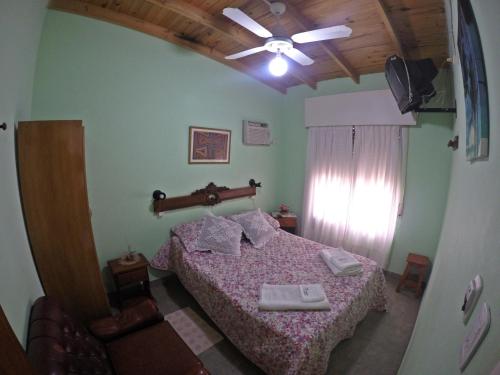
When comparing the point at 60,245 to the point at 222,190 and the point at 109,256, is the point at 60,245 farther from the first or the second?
the point at 222,190

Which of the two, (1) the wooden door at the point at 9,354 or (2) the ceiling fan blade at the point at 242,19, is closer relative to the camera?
(1) the wooden door at the point at 9,354

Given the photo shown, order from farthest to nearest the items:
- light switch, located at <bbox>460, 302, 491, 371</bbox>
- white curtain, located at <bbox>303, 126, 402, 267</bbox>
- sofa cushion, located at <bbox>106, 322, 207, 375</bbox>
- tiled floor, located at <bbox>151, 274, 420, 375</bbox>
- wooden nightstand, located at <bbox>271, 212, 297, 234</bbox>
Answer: wooden nightstand, located at <bbox>271, 212, 297, 234</bbox>
white curtain, located at <bbox>303, 126, 402, 267</bbox>
tiled floor, located at <bbox>151, 274, 420, 375</bbox>
sofa cushion, located at <bbox>106, 322, 207, 375</bbox>
light switch, located at <bbox>460, 302, 491, 371</bbox>

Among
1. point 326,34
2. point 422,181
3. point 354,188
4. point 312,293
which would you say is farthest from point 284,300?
point 422,181

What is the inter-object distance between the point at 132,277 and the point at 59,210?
1.00 m

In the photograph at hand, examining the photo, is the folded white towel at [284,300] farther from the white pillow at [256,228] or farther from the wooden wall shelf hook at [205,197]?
the wooden wall shelf hook at [205,197]

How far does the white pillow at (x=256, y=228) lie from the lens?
288 centimetres

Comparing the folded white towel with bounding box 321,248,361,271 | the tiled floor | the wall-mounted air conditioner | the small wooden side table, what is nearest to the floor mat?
the tiled floor

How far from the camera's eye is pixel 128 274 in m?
2.29

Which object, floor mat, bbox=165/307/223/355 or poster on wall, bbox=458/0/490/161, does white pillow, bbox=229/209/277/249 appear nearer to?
floor mat, bbox=165/307/223/355

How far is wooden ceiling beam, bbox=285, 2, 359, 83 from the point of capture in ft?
6.91

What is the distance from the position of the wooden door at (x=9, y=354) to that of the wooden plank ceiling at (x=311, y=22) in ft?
8.03

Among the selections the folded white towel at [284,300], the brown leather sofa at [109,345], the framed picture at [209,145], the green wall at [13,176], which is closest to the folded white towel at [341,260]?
the folded white towel at [284,300]

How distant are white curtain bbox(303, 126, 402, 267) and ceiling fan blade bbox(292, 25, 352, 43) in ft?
5.95

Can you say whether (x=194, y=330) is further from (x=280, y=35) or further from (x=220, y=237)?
(x=280, y=35)
